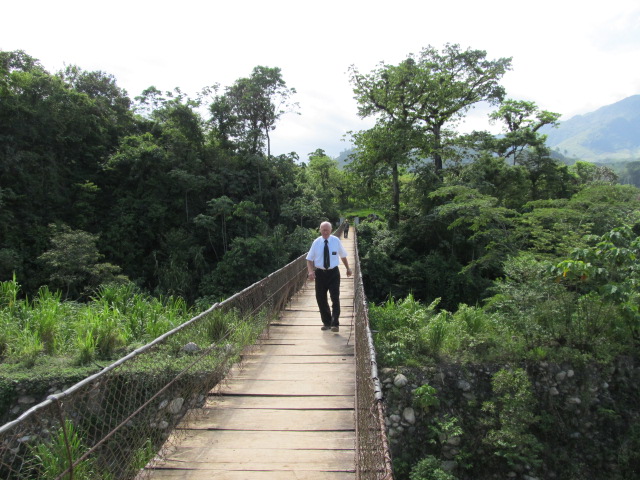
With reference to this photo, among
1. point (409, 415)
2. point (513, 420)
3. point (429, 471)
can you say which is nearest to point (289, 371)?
point (409, 415)

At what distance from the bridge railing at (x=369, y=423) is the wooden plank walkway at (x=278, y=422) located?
191 millimetres

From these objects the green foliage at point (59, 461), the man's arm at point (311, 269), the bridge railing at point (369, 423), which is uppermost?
the man's arm at point (311, 269)

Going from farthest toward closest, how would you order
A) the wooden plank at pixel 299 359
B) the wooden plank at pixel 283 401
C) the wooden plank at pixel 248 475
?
the wooden plank at pixel 299 359 < the wooden plank at pixel 283 401 < the wooden plank at pixel 248 475

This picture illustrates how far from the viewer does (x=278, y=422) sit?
2.98 metres

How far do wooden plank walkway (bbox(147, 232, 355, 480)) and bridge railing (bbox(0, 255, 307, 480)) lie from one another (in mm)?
194

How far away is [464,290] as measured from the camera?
613 inches

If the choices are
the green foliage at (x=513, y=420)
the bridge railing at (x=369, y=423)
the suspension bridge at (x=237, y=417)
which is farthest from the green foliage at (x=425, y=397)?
the bridge railing at (x=369, y=423)

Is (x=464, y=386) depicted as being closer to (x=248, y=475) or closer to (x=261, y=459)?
(x=261, y=459)

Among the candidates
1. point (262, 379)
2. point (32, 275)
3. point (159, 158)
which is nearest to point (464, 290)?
point (262, 379)

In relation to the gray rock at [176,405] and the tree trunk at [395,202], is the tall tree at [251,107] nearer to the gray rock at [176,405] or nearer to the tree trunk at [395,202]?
the tree trunk at [395,202]

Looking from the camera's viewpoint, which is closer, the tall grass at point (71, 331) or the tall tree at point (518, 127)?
the tall grass at point (71, 331)

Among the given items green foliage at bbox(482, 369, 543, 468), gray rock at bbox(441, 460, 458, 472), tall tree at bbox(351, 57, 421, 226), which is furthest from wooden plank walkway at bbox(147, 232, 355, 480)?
tall tree at bbox(351, 57, 421, 226)

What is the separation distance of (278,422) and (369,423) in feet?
2.88

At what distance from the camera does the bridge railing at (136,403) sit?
264cm
